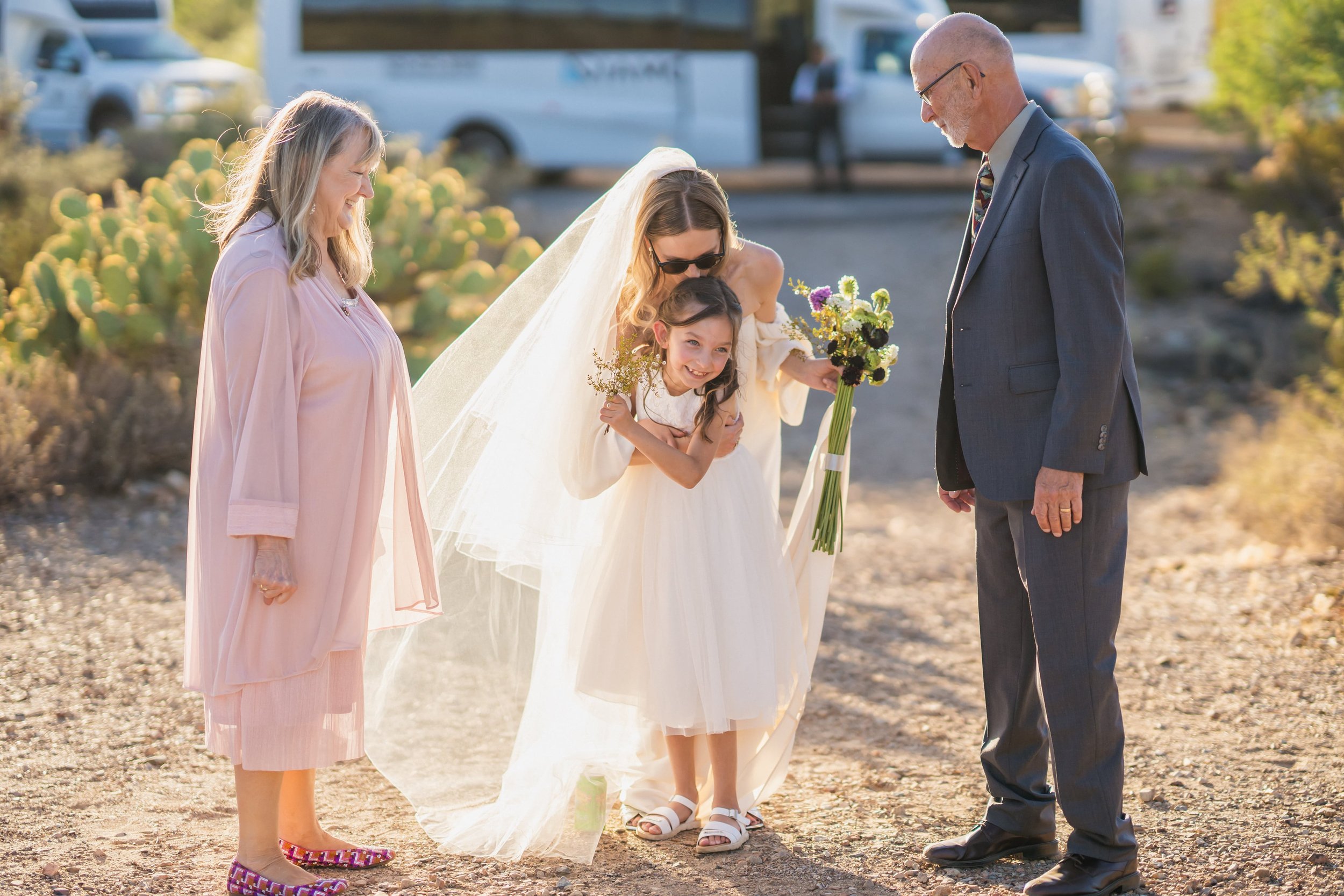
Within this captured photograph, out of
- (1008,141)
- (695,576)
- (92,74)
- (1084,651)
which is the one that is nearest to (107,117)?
(92,74)

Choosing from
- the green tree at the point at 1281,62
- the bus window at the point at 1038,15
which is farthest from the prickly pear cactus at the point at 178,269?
the bus window at the point at 1038,15

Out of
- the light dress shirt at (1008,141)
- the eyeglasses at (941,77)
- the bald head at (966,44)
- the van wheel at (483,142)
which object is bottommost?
the light dress shirt at (1008,141)

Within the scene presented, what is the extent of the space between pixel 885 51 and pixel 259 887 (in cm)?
1575

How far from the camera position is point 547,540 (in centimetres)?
360

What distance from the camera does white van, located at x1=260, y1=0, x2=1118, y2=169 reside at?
56.7 feet

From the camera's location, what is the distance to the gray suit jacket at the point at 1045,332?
2986 mm

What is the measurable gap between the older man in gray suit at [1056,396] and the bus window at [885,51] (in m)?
14.5

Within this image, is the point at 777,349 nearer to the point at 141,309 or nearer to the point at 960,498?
the point at 960,498

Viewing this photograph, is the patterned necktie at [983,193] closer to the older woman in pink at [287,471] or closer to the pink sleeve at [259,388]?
the older woman in pink at [287,471]

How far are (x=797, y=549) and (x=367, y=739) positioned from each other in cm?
134

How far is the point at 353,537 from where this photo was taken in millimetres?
3148

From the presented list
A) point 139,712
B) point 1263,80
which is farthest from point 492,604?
point 1263,80

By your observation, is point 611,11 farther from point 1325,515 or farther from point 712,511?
point 712,511

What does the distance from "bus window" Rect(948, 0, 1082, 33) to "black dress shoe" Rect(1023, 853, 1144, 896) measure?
686 inches
